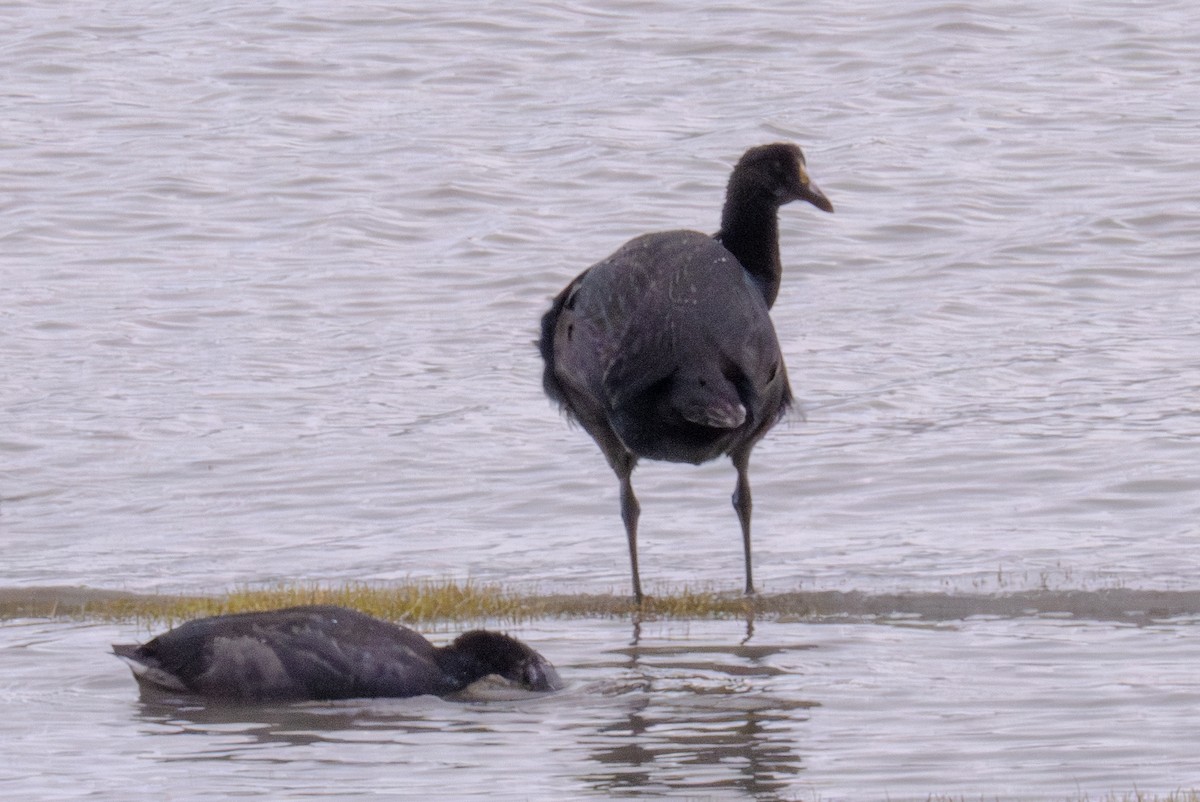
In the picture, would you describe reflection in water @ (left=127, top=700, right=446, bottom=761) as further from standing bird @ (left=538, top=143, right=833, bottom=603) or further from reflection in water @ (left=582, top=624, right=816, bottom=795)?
standing bird @ (left=538, top=143, right=833, bottom=603)

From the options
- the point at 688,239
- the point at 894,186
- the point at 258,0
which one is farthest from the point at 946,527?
the point at 258,0

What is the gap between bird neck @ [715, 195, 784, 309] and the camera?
1174 centimetres

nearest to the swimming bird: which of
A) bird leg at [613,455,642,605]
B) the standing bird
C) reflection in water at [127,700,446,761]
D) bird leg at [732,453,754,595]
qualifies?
reflection in water at [127,700,446,761]

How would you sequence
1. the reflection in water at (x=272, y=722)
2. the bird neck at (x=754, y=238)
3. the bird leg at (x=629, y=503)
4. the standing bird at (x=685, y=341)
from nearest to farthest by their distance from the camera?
the reflection in water at (x=272, y=722) < the standing bird at (x=685, y=341) < the bird leg at (x=629, y=503) < the bird neck at (x=754, y=238)

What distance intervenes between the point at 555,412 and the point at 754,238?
704cm

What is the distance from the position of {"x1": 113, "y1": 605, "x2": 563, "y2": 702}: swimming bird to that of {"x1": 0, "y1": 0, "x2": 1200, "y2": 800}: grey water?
17 centimetres

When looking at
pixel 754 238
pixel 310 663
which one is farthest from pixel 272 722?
pixel 754 238

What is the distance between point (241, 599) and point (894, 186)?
63.4ft

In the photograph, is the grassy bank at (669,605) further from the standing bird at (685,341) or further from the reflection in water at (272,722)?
the reflection in water at (272,722)

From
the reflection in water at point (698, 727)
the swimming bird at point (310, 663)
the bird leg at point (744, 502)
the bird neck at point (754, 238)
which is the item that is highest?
the bird neck at point (754, 238)

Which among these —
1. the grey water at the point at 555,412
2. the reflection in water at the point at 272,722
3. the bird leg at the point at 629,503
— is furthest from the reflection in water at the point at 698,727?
the bird leg at the point at 629,503

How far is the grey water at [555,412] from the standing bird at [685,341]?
0.95 meters

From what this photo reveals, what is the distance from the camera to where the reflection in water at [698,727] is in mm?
7020

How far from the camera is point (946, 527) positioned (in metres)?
13.7
